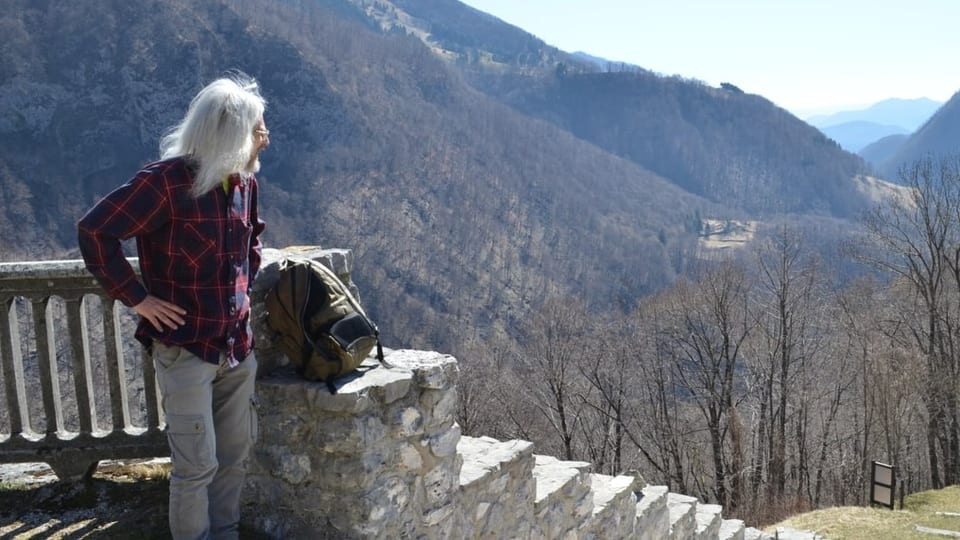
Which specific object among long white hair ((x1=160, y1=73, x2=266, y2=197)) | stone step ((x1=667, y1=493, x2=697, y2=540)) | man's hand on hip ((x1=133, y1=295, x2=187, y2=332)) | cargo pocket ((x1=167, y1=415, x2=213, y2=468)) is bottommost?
stone step ((x1=667, y1=493, x2=697, y2=540))

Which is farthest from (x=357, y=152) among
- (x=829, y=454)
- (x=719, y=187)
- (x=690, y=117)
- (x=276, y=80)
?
(x=690, y=117)

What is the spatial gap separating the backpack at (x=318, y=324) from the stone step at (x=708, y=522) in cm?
723

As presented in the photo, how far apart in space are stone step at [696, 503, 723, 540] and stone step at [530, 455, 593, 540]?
12.9ft

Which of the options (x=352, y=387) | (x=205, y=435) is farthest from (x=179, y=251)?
(x=352, y=387)

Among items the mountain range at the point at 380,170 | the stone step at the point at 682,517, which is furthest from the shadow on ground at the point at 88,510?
the mountain range at the point at 380,170

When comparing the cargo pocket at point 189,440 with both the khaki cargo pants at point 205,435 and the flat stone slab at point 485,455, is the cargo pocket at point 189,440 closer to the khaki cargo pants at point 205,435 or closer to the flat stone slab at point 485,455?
the khaki cargo pants at point 205,435

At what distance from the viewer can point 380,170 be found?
331 feet

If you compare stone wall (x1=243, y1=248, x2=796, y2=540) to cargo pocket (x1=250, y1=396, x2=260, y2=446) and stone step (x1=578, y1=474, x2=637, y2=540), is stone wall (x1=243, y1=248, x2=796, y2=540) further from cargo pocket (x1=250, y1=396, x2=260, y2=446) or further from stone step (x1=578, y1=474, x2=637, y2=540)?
stone step (x1=578, y1=474, x2=637, y2=540)

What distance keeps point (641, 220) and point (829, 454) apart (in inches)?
3754

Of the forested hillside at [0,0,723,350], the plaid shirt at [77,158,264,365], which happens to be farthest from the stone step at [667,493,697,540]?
the forested hillside at [0,0,723,350]

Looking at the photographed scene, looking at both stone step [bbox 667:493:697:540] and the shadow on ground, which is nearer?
the shadow on ground

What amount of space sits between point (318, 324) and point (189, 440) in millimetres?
834

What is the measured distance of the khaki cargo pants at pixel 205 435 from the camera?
304cm

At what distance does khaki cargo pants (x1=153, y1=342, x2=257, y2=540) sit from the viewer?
3.04m
